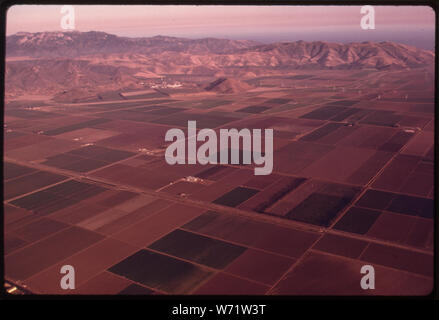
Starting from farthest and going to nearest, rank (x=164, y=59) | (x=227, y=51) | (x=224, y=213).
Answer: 1. (x=227, y=51)
2. (x=164, y=59)
3. (x=224, y=213)

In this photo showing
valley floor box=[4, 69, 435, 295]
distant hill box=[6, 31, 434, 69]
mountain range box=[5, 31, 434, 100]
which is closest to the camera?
valley floor box=[4, 69, 435, 295]

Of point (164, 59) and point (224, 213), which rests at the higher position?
point (164, 59)

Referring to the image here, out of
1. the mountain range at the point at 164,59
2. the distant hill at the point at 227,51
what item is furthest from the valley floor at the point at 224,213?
the distant hill at the point at 227,51

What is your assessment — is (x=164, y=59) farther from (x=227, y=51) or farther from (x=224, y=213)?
(x=224, y=213)

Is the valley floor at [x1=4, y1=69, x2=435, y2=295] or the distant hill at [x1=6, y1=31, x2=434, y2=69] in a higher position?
the distant hill at [x1=6, y1=31, x2=434, y2=69]

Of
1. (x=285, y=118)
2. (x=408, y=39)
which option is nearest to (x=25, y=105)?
(x=285, y=118)

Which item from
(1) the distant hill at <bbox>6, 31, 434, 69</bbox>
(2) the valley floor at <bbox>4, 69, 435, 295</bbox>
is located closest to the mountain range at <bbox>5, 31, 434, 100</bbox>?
(1) the distant hill at <bbox>6, 31, 434, 69</bbox>

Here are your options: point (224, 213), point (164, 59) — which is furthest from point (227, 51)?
point (224, 213)

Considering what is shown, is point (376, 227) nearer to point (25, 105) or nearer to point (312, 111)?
point (312, 111)

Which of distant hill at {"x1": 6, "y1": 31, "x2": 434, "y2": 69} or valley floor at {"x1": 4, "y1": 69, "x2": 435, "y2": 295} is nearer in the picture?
valley floor at {"x1": 4, "y1": 69, "x2": 435, "y2": 295}

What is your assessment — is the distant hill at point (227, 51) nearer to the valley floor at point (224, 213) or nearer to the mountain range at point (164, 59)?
the mountain range at point (164, 59)

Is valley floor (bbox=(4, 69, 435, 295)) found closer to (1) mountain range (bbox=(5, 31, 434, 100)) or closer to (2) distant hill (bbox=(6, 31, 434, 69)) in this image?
(1) mountain range (bbox=(5, 31, 434, 100))

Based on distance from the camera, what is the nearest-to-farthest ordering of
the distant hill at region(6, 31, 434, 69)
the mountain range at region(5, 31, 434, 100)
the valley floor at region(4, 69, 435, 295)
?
the valley floor at region(4, 69, 435, 295) → the mountain range at region(5, 31, 434, 100) → the distant hill at region(6, 31, 434, 69)

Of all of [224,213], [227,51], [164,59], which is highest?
[227,51]
